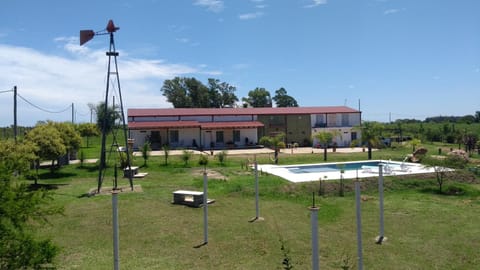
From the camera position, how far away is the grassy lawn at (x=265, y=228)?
767cm

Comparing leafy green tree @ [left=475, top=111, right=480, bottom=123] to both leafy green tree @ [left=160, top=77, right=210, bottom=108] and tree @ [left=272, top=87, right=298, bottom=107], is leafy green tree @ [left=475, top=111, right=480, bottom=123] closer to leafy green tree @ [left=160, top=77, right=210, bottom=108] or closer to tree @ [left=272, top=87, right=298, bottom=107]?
tree @ [left=272, top=87, right=298, bottom=107]

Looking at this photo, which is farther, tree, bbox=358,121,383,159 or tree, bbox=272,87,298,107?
tree, bbox=272,87,298,107

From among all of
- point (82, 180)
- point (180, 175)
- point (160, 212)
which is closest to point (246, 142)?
point (180, 175)

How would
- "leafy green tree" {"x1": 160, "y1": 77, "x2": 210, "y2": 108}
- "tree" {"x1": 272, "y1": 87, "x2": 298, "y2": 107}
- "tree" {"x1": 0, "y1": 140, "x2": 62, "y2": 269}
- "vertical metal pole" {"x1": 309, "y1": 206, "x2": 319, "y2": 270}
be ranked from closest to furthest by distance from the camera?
"tree" {"x1": 0, "y1": 140, "x2": 62, "y2": 269} < "vertical metal pole" {"x1": 309, "y1": 206, "x2": 319, "y2": 270} < "leafy green tree" {"x1": 160, "y1": 77, "x2": 210, "y2": 108} < "tree" {"x1": 272, "y1": 87, "x2": 298, "y2": 107}

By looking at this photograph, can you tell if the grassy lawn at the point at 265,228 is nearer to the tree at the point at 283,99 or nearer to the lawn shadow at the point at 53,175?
the lawn shadow at the point at 53,175

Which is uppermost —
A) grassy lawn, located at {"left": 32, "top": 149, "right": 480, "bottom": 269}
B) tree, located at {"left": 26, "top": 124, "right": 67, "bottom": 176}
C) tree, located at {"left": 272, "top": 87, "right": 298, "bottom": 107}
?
tree, located at {"left": 272, "top": 87, "right": 298, "bottom": 107}

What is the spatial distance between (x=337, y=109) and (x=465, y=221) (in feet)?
109

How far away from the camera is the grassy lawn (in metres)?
7.67

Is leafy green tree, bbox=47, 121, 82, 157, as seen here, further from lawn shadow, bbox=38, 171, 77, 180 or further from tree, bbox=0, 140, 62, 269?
tree, bbox=0, 140, 62, 269

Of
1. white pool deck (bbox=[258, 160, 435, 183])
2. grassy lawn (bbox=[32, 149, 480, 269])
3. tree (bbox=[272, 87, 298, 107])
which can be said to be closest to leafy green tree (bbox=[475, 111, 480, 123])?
tree (bbox=[272, 87, 298, 107])

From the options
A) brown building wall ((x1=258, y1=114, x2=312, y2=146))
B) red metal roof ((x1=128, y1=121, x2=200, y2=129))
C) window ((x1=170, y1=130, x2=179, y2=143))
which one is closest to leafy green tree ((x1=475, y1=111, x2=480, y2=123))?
brown building wall ((x1=258, y1=114, x2=312, y2=146))

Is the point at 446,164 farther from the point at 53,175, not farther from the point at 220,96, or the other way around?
the point at 220,96

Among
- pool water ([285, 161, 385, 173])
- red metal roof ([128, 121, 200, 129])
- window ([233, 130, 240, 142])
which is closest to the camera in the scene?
pool water ([285, 161, 385, 173])

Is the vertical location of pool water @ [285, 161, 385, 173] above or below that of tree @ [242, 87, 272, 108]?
below
